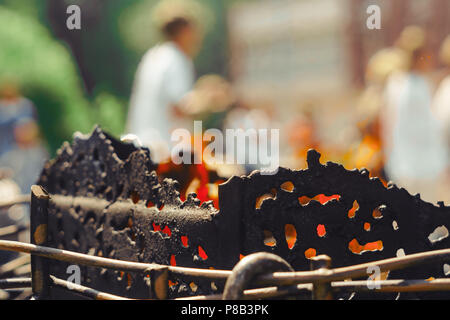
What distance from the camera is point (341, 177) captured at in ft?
3.87

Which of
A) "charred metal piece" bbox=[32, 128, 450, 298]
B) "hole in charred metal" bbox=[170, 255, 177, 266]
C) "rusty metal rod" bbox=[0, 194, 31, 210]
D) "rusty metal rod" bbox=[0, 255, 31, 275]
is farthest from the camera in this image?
"rusty metal rod" bbox=[0, 194, 31, 210]

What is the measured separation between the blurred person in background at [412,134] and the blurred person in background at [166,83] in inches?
93.6

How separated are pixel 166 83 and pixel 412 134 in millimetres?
2796

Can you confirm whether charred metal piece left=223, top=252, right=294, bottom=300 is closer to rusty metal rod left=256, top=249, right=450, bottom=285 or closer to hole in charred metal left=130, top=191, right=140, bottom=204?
rusty metal rod left=256, top=249, right=450, bottom=285

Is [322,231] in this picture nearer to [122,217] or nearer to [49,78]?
[122,217]

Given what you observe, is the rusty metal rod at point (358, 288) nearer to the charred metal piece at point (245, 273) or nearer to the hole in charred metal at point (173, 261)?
the charred metal piece at point (245, 273)

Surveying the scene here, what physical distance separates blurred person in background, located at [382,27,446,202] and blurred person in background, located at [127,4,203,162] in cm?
238

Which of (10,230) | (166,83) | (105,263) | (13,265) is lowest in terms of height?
(13,265)

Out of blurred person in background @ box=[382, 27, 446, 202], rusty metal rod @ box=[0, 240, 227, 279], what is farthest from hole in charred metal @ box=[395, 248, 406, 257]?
blurred person in background @ box=[382, 27, 446, 202]

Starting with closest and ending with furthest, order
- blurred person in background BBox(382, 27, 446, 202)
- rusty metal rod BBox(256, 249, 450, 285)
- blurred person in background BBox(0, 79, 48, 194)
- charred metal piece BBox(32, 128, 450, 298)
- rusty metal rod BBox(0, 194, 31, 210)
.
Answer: rusty metal rod BBox(256, 249, 450, 285)
charred metal piece BBox(32, 128, 450, 298)
rusty metal rod BBox(0, 194, 31, 210)
blurred person in background BBox(382, 27, 446, 202)
blurred person in background BBox(0, 79, 48, 194)

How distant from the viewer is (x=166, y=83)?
3.39m

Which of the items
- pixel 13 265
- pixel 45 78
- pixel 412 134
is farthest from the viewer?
pixel 45 78

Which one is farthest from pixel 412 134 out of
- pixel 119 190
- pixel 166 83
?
pixel 119 190

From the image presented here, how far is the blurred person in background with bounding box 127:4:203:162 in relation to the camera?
3.32m
